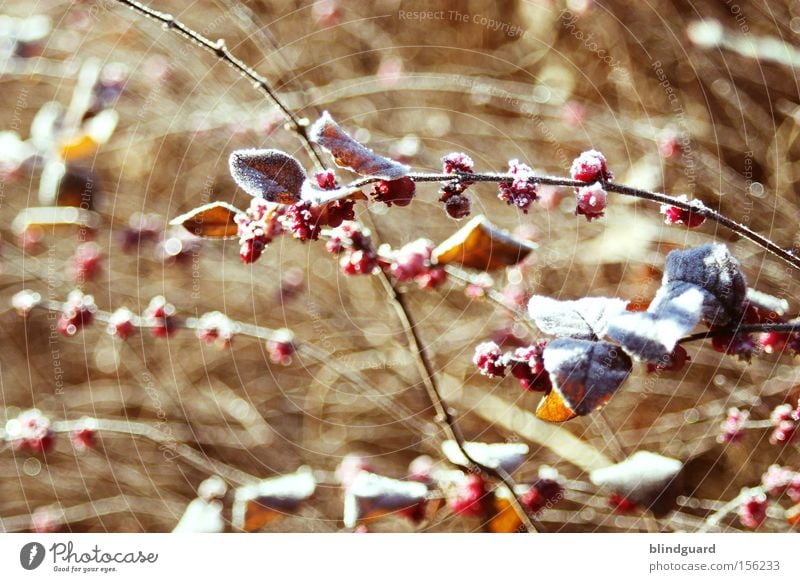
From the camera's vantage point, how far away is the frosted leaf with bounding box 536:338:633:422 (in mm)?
396

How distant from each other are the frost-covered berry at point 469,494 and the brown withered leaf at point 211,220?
1.40 feet

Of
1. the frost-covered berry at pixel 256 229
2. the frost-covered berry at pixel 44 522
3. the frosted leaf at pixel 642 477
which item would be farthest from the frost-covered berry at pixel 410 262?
the frost-covered berry at pixel 44 522

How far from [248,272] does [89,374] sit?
0.51 meters

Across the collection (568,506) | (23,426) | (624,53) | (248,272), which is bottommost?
(568,506)

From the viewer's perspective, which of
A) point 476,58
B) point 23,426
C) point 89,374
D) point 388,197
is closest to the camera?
point 388,197

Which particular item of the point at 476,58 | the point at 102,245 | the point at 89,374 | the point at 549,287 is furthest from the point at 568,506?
the point at 89,374

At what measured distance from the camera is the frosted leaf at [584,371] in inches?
15.6

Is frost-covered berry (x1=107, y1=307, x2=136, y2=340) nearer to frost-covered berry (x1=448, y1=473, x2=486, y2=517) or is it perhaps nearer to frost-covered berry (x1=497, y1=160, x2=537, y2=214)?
frost-covered berry (x1=448, y1=473, x2=486, y2=517)

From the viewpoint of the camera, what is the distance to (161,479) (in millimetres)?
1269

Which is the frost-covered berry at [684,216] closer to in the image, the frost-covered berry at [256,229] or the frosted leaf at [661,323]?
the frosted leaf at [661,323]

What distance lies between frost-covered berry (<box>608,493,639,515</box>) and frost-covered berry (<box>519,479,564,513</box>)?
9 cm

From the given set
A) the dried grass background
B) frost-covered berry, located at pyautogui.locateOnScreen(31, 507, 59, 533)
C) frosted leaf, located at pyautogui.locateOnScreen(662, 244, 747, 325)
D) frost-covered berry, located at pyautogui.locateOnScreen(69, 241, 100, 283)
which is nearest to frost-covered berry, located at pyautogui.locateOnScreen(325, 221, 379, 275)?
frosted leaf, located at pyautogui.locateOnScreen(662, 244, 747, 325)

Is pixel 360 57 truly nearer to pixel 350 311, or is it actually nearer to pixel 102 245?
pixel 350 311
